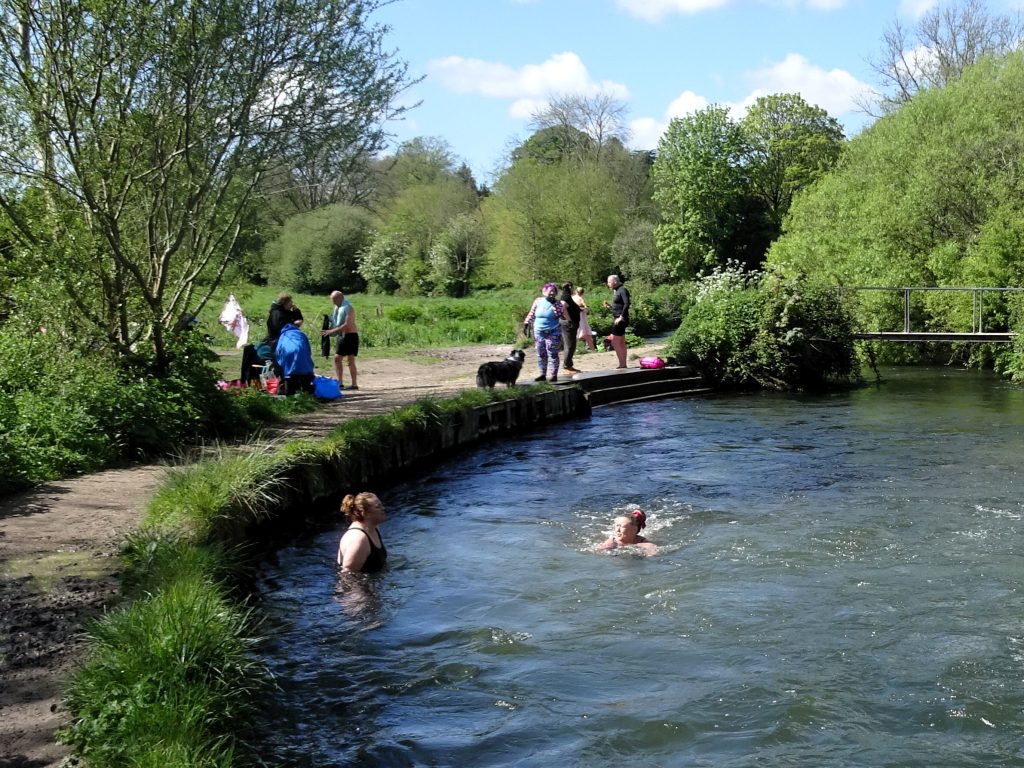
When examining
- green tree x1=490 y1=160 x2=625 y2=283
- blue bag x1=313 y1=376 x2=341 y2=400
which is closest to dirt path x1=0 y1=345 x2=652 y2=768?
blue bag x1=313 y1=376 x2=341 y2=400

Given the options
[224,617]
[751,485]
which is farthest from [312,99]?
[224,617]

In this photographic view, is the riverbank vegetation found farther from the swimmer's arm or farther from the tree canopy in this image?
the swimmer's arm

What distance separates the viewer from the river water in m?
5.69

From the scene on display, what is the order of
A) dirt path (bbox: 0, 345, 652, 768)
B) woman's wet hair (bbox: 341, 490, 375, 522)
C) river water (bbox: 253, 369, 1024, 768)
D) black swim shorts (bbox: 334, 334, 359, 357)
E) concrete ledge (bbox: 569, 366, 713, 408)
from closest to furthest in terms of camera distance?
dirt path (bbox: 0, 345, 652, 768) < river water (bbox: 253, 369, 1024, 768) < woman's wet hair (bbox: 341, 490, 375, 522) < black swim shorts (bbox: 334, 334, 359, 357) < concrete ledge (bbox: 569, 366, 713, 408)

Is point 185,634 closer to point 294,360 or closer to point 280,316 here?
point 294,360

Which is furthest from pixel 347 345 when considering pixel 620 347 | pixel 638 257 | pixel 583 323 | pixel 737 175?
pixel 737 175

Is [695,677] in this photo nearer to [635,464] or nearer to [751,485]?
[751,485]

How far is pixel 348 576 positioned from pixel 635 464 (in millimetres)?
6113

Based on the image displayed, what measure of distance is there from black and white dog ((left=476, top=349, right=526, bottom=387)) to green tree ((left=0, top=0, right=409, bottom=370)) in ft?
15.8

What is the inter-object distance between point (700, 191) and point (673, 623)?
167 feet

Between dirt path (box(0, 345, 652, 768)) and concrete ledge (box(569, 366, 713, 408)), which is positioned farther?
concrete ledge (box(569, 366, 713, 408))

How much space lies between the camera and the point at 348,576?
8.72 metres

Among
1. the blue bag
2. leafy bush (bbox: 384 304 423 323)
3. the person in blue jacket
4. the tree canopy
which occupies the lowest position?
the blue bag

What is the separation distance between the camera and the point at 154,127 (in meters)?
11.5
